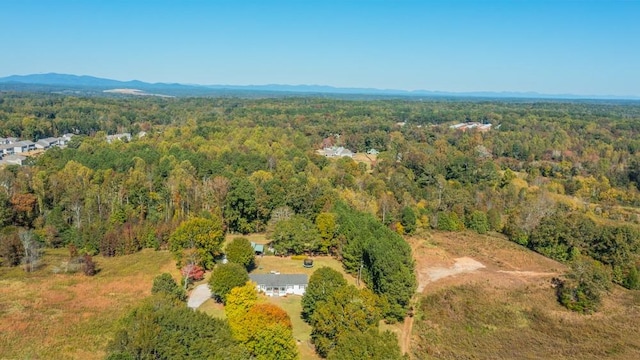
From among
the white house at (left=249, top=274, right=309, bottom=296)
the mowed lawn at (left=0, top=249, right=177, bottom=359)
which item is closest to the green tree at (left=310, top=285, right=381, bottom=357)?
the white house at (left=249, top=274, right=309, bottom=296)

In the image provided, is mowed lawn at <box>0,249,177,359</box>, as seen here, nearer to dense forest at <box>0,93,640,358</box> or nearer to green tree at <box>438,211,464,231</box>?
dense forest at <box>0,93,640,358</box>

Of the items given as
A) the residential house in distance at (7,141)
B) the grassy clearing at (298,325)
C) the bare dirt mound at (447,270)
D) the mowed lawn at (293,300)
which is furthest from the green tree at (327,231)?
the residential house in distance at (7,141)

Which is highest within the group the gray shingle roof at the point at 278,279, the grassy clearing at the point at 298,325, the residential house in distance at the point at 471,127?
the residential house in distance at the point at 471,127

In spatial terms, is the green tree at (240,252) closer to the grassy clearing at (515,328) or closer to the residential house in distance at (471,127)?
the grassy clearing at (515,328)

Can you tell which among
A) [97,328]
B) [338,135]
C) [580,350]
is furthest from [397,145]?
[97,328]

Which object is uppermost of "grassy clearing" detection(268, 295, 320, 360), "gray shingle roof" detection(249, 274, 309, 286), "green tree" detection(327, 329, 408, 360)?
"green tree" detection(327, 329, 408, 360)

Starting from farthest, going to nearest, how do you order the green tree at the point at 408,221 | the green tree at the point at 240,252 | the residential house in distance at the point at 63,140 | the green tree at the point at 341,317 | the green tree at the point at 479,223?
1. the residential house in distance at the point at 63,140
2. the green tree at the point at 479,223
3. the green tree at the point at 408,221
4. the green tree at the point at 240,252
5. the green tree at the point at 341,317
